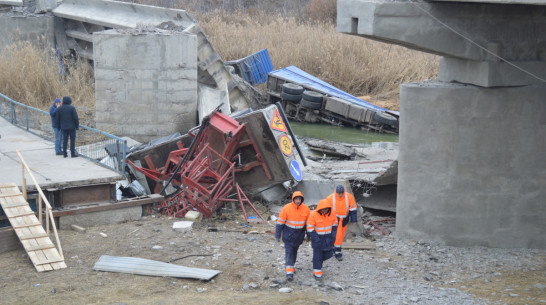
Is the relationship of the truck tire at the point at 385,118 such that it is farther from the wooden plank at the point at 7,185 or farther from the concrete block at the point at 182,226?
the wooden plank at the point at 7,185

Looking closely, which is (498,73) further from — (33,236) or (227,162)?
(33,236)

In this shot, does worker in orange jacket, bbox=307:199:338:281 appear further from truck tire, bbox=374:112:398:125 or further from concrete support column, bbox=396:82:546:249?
truck tire, bbox=374:112:398:125

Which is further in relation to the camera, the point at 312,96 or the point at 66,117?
the point at 312,96

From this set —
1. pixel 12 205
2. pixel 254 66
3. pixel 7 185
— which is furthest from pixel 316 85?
pixel 12 205

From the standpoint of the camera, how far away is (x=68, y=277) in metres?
9.46

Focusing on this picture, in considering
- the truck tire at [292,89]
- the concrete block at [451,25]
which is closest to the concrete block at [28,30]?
the truck tire at [292,89]

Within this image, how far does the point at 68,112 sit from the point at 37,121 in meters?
4.61

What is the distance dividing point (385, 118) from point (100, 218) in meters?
14.8

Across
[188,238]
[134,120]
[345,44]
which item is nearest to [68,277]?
[188,238]

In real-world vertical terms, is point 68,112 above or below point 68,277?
above

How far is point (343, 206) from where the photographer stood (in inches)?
405

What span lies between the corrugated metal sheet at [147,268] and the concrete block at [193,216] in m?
2.74

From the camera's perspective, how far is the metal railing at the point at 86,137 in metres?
13.8

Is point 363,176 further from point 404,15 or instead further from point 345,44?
point 345,44
